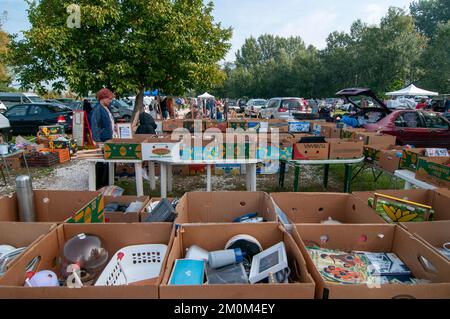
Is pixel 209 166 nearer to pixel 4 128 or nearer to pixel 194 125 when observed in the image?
pixel 194 125

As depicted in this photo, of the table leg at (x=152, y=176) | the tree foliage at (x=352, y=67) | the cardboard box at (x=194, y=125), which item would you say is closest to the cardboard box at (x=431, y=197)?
the table leg at (x=152, y=176)

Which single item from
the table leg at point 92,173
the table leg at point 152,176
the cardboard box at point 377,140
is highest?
the cardboard box at point 377,140

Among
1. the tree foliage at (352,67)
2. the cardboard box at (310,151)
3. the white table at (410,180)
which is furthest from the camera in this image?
the tree foliage at (352,67)

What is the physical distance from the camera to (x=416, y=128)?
7633 millimetres

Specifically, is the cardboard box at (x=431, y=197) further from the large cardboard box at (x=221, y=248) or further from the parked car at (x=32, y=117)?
the parked car at (x=32, y=117)

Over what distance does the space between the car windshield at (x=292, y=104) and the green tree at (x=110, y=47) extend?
25.5 feet

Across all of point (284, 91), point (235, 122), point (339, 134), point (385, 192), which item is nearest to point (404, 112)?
point (339, 134)

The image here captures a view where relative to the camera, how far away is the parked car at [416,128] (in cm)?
750

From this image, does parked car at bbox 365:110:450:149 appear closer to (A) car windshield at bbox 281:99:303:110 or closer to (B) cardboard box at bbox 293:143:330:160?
(B) cardboard box at bbox 293:143:330:160

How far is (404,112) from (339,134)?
233 cm

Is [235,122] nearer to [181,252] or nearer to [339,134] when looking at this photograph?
[339,134]

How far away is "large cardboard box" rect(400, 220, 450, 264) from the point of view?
1.91 metres
